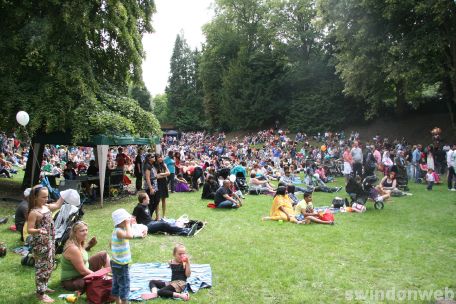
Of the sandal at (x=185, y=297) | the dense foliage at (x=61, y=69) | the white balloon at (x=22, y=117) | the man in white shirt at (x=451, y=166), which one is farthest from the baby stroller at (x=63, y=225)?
the man in white shirt at (x=451, y=166)

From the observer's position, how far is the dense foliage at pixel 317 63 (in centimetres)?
1953

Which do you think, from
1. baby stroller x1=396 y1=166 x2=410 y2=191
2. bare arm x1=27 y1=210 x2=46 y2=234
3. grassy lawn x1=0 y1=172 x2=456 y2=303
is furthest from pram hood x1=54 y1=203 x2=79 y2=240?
baby stroller x1=396 y1=166 x2=410 y2=191

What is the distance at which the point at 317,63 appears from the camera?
42.2 m

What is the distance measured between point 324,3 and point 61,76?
16822mm

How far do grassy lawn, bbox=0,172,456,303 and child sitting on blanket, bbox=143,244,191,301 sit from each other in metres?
0.24

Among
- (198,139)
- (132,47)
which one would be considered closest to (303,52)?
(198,139)

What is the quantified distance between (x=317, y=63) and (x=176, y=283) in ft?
132

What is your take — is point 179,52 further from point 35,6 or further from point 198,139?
point 35,6

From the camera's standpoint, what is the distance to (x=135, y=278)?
5.76m

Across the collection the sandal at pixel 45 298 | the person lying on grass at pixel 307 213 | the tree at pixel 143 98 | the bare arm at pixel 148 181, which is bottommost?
the sandal at pixel 45 298

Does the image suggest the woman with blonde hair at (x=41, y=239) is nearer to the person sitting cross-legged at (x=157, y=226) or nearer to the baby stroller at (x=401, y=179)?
the person sitting cross-legged at (x=157, y=226)

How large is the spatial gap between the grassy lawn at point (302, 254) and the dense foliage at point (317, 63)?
1134cm

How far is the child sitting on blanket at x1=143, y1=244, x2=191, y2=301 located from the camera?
5176 mm

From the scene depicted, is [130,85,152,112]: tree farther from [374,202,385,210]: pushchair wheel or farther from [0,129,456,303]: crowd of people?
[374,202,385,210]: pushchair wheel
